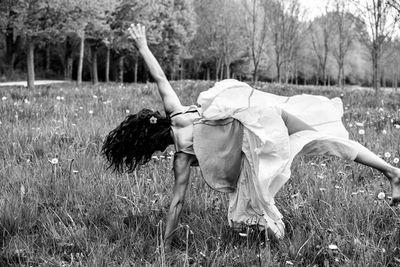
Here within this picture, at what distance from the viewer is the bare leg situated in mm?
2453

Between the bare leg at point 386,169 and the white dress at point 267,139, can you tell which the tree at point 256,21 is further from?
the bare leg at point 386,169

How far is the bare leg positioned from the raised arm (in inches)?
47.3

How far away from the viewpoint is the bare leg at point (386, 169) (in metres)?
2.45

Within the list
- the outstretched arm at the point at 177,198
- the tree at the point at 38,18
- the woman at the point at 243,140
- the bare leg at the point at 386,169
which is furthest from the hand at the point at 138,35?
the tree at the point at 38,18

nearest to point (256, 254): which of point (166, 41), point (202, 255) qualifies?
point (202, 255)

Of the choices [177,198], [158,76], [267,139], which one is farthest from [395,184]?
[158,76]

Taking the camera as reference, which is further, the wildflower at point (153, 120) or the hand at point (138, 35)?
the hand at point (138, 35)

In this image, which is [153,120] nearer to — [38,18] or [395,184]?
[395,184]

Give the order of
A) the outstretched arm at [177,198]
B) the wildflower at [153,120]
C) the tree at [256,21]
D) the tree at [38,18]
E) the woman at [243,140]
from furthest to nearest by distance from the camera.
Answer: the tree at [256,21] < the tree at [38,18] < the wildflower at [153,120] < the outstretched arm at [177,198] < the woman at [243,140]

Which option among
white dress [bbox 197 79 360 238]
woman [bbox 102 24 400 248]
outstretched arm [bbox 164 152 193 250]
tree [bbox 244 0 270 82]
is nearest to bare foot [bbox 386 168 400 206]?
woman [bbox 102 24 400 248]

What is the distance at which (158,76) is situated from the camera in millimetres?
3148

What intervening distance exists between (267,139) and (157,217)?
1124mm

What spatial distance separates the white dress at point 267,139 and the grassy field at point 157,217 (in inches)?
7.8

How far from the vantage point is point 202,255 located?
2.50 meters
